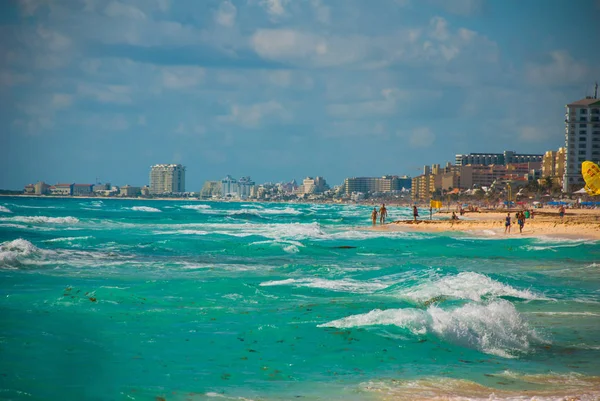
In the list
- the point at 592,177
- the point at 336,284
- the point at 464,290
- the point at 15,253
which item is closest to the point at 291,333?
the point at 464,290

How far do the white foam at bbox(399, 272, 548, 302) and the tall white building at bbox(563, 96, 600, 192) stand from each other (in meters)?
119

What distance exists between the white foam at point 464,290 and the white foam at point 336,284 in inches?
43.6

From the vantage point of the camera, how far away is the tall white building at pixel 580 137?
127m

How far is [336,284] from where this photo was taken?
663 inches

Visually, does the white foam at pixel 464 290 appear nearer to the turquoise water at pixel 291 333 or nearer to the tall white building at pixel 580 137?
the turquoise water at pixel 291 333

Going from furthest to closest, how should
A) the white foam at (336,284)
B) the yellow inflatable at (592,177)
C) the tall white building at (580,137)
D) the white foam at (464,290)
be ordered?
the tall white building at (580,137), the yellow inflatable at (592,177), the white foam at (336,284), the white foam at (464,290)

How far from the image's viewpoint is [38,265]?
19484 mm

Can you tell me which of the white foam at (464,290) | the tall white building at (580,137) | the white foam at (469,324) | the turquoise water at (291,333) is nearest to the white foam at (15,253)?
the turquoise water at (291,333)

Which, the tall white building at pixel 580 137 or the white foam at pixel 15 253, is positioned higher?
the tall white building at pixel 580 137

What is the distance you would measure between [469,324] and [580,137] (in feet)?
422

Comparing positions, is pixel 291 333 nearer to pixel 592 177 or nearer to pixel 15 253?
pixel 15 253

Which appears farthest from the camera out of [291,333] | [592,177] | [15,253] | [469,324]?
[592,177]

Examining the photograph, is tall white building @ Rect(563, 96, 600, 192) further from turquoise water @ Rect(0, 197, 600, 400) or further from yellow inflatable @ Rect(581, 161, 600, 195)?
turquoise water @ Rect(0, 197, 600, 400)

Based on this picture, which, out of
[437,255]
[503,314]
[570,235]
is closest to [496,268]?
[437,255]
